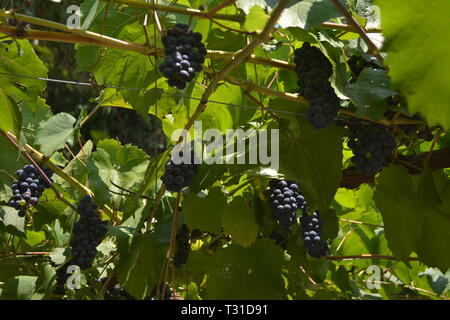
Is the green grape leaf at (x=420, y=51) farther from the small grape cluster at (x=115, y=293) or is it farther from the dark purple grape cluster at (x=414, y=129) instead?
the small grape cluster at (x=115, y=293)

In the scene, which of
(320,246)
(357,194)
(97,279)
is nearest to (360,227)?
(357,194)

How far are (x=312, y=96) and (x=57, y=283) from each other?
0.68 m

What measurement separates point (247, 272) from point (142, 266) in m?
0.19

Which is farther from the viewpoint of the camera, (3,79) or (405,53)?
(3,79)

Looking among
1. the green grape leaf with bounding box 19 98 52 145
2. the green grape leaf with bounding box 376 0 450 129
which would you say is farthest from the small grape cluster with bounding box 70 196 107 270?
the green grape leaf with bounding box 376 0 450 129

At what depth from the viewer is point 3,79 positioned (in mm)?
1131

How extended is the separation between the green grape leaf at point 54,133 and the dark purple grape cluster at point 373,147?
1.94 ft

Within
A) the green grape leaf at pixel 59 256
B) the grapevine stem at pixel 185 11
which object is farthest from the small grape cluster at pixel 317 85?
the green grape leaf at pixel 59 256

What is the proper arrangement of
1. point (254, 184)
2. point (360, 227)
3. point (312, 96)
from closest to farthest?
point (312, 96) < point (254, 184) < point (360, 227)

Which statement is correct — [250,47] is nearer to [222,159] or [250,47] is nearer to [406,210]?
[222,159]

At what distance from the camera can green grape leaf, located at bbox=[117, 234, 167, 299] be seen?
117 centimetres

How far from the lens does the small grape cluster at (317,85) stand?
912mm

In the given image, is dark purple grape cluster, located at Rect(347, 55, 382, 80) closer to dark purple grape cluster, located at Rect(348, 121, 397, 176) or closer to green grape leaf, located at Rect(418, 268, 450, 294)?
dark purple grape cluster, located at Rect(348, 121, 397, 176)
